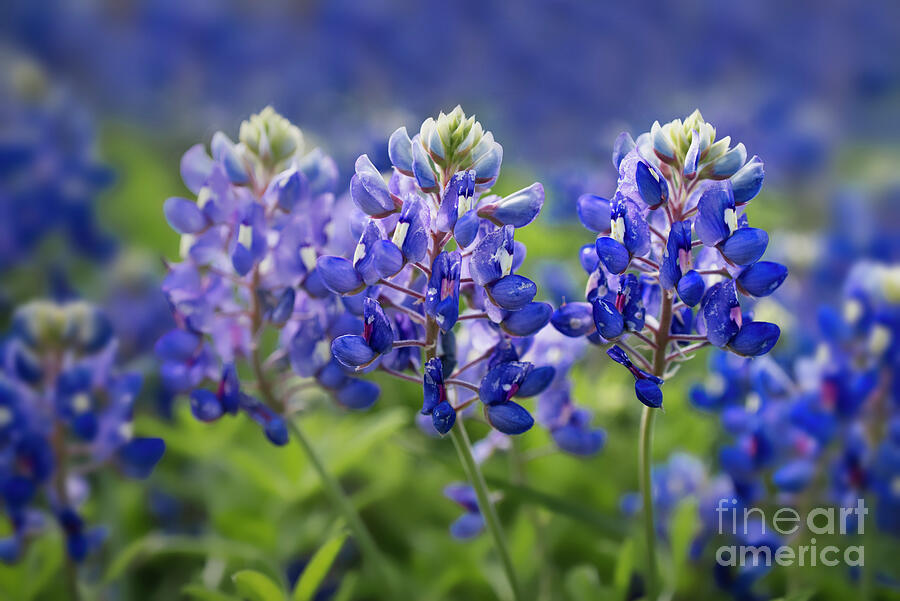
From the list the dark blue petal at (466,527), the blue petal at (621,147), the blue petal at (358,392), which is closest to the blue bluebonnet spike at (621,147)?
the blue petal at (621,147)

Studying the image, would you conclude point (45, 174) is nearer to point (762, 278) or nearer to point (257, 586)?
point (257, 586)

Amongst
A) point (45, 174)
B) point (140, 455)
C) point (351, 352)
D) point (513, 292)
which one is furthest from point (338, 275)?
→ point (45, 174)

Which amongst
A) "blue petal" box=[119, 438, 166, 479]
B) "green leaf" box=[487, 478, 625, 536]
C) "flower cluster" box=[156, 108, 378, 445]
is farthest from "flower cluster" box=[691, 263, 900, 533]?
"blue petal" box=[119, 438, 166, 479]

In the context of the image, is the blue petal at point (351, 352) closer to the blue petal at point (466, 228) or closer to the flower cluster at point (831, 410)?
the blue petal at point (466, 228)

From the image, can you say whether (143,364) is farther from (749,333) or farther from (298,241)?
(749,333)

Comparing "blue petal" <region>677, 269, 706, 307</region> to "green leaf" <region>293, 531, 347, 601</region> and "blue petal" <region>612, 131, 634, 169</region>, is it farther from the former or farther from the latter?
"green leaf" <region>293, 531, 347, 601</region>

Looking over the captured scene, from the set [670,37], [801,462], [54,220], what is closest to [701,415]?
[801,462]
